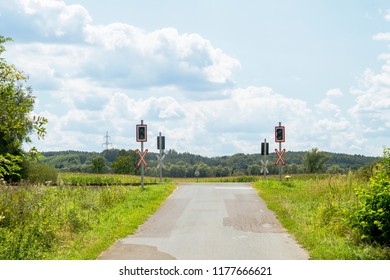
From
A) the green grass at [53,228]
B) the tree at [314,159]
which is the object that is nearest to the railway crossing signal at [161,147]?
the green grass at [53,228]

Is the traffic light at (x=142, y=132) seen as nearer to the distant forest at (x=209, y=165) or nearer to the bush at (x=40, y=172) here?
the bush at (x=40, y=172)

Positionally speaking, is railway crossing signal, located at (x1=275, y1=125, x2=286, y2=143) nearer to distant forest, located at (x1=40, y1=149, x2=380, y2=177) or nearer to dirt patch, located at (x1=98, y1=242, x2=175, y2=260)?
dirt patch, located at (x1=98, y1=242, x2=175, y2=260)

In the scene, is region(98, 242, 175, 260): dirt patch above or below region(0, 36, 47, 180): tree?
below

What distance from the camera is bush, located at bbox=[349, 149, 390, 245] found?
38.8 feet

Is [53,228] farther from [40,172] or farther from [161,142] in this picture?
[40,172]

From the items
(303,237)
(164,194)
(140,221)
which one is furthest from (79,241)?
(164,194)

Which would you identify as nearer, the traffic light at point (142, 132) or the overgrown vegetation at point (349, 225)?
the overgrown vegetation at point (349, 225)

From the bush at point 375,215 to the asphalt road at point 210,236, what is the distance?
1398mm

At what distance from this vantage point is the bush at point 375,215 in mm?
11836

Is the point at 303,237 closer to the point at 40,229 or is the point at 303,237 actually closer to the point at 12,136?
the point at 40,229

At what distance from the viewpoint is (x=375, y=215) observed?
39.3 feet

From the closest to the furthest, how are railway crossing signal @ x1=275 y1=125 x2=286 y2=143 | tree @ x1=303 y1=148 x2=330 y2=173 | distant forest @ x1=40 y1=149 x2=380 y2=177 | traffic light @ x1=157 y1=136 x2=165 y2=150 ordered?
railway crossing signal @ x1=275 y1=125 x2=286 y2=143 < traffic light @ x1=157 y1=136 x2=165 y2=150 < distant forest @ x1=40 y1=149 x2=380 y2=177 < tree @ x1=303 y1=148 x2=330 y2=173

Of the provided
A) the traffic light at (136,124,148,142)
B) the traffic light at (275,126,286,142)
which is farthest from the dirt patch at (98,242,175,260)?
the traffic light at (275,126,286,142)

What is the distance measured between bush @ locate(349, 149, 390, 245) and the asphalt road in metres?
1.40
